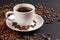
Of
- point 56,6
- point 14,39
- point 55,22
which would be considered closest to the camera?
Answer: point 14,39

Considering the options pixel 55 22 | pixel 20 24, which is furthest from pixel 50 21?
pixel 20 24

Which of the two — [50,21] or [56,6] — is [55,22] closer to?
[50,21]

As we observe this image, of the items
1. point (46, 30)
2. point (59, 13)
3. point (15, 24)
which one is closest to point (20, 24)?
point (15, 24)

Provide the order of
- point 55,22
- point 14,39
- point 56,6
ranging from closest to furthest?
point 14,39 → point 55,22 → point 56,6

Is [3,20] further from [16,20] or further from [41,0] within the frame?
[41,0]

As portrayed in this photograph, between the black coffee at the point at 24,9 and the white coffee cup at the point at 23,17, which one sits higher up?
the black coffee at the point at 24,9

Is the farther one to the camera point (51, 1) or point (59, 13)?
point (51, 1)

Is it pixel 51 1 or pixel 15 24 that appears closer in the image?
pixel 15 24

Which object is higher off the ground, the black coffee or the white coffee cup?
the black coffee
